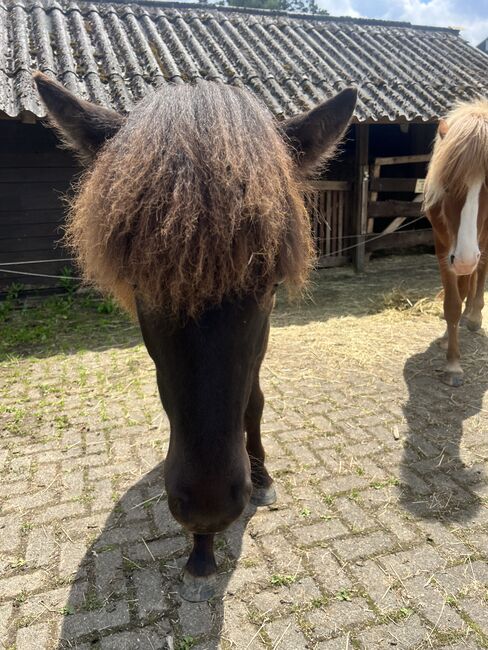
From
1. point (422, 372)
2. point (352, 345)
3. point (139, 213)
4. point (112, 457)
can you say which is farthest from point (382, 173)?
point (139, 213)

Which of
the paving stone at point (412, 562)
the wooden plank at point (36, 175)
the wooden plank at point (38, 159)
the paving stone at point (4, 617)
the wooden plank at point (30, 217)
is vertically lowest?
the paving stone at point (412, 562)

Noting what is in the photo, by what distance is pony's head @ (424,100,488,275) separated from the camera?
11.4 feet

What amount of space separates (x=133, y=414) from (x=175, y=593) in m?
1.88

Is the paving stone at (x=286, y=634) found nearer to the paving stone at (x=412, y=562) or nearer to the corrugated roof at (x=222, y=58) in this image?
the paving stone at (x=412, y=562)

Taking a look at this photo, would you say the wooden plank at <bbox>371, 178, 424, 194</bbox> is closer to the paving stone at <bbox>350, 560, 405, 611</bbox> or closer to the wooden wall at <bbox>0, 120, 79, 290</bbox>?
the wooden wall at <bbox>0, 120, 79, 290</bbox>

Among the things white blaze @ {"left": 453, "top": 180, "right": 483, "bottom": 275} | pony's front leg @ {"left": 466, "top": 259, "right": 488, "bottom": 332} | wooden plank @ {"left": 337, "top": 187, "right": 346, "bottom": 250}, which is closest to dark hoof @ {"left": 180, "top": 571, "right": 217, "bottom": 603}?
white blaze @ {"left": 453, "top": 180, "right": 483, "bottom": 275}

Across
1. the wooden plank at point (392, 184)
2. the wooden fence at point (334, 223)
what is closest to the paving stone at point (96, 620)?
the wooden fence at point (334, 223)

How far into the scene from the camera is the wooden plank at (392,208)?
8539mm

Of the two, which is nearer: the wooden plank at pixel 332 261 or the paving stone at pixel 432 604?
the paving stone at pixel 432 604

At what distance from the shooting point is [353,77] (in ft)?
27.0

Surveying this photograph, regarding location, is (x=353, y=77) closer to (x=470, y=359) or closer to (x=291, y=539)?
(x=470, y=359)

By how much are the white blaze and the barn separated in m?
2.37

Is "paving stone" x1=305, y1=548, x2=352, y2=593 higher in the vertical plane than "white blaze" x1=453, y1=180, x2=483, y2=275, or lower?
lower

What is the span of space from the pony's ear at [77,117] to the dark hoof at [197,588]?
79.8 inches
